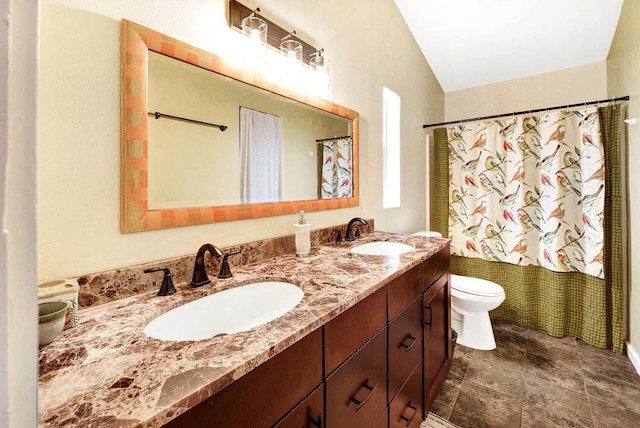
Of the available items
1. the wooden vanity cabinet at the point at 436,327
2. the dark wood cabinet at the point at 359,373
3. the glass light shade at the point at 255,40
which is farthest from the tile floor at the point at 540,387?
the glass light shade at the point at 255,40

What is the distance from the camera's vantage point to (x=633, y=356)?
1916 mm

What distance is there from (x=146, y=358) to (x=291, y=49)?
141 centimetres

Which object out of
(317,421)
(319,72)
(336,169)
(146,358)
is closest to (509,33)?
(319,72)

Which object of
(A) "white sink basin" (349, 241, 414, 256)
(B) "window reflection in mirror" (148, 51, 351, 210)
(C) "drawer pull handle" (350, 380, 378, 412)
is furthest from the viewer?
(A) "white sink basin" (349, 241, 414, 256)

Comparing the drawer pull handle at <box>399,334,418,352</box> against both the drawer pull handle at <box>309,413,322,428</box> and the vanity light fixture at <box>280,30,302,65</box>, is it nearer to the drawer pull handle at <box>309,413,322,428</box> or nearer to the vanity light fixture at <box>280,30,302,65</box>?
the drawer pull handle at <box>309,413,322,428</box>

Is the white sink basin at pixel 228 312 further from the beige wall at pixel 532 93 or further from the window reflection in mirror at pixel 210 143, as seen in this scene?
the beige wall at pixel 532 93

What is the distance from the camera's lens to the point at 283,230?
1.42 m

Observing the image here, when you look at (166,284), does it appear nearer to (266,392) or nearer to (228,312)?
(228,312)

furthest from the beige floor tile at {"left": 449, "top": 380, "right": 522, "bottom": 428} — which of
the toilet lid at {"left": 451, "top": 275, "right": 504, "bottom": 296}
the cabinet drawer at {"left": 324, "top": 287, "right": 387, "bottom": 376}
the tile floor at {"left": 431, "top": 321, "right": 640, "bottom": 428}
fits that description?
the cabinet drawer at {"left": 324, "top": 287, "right": 387, "bottom": 376}

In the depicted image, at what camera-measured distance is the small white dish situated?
59cm

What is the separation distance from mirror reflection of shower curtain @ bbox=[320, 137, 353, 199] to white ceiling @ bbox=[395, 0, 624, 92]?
5.06 feet

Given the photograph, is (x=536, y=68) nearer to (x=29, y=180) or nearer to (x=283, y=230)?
(x=283, y=230)

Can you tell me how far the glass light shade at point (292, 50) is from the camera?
1.39 meters

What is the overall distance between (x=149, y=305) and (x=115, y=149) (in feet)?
1.56
